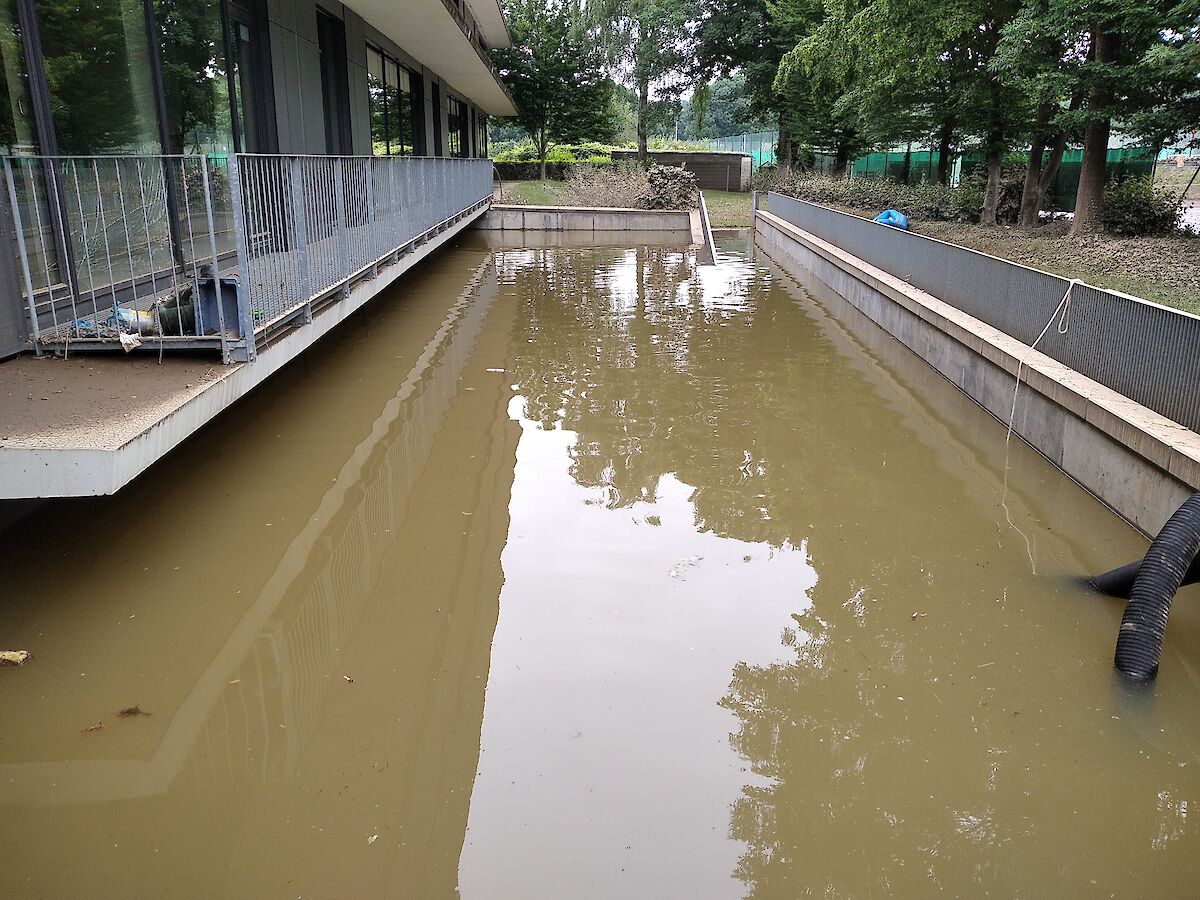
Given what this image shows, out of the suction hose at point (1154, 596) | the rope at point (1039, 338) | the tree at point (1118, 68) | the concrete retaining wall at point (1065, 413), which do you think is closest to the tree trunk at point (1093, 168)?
the tree at point (1118, 68)

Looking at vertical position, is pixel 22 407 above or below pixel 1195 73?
below

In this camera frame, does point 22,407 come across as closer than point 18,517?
Yes

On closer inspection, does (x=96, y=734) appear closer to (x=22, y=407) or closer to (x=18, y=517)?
(x=22, y=407)

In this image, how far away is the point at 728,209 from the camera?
36562mm

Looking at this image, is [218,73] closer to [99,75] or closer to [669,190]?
[99,75]

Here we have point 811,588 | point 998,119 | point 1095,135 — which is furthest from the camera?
point 998,119

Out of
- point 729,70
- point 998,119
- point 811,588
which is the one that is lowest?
point 811,588

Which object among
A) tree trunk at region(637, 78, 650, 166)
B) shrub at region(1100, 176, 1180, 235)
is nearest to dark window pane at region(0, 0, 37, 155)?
shrub at region(1100, 176, 1180, 235)

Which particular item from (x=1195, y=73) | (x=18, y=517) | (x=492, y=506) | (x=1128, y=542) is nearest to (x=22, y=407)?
(x=18, y=517)

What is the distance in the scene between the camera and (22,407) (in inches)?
198

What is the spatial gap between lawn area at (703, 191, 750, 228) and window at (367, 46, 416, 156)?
1218 centimetres

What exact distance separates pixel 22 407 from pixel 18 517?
100 cm

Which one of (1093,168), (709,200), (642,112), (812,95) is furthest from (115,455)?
(642,112)

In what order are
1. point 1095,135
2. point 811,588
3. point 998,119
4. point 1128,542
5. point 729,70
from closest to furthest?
point 811,588
point 1128,542
point 1095,135
point 998,119
point 729,70
